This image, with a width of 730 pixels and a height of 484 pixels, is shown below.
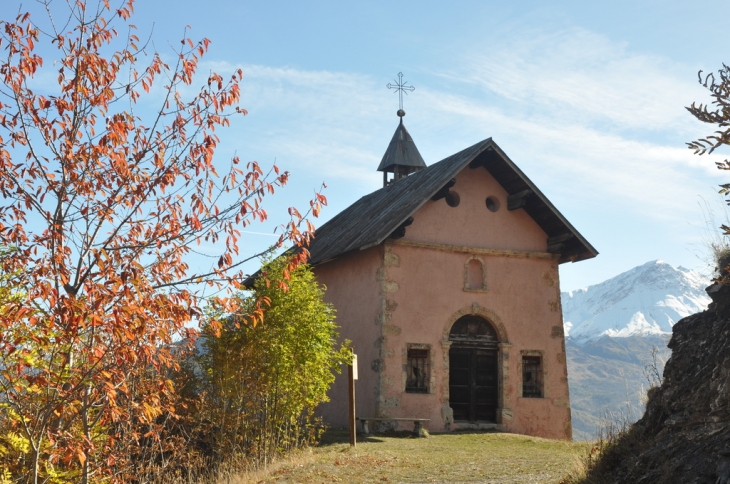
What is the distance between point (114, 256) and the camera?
7156mm

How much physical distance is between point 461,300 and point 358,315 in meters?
2.48

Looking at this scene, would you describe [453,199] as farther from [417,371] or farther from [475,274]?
[417,371]

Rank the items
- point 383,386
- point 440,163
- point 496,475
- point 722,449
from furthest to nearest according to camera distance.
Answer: point 440,163, point 383,386, point 496,475, point 722,449

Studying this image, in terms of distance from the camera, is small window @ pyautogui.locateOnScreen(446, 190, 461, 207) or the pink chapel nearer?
the pink chapel

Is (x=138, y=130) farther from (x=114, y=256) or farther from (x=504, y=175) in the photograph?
(x=504, y=175)

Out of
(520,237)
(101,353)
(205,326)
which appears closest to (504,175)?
(520,237)

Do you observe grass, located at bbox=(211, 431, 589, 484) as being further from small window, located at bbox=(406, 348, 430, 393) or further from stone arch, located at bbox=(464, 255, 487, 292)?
stone arch, located at bbox=(464, 255, 487, 292)

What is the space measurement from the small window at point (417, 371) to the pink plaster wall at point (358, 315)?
86 cm

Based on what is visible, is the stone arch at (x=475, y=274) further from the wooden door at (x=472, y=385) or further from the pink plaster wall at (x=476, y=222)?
the wooden door at (x=472, y=385)

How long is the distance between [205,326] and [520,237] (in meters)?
13.1

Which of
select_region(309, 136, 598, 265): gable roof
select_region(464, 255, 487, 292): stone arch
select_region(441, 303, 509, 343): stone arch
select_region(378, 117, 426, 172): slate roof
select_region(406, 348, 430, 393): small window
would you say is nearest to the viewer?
select_region(309, 136, 598, 265): gable roof

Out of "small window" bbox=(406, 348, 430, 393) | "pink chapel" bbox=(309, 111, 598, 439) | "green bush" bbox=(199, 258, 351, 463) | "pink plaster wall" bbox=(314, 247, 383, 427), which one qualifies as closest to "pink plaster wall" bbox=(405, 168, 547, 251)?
"pink chapel" bbox=(309, 111, 598, 439)

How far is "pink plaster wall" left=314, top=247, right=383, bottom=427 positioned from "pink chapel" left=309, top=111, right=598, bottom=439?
38 mm

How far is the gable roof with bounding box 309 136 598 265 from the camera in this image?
56.7 feet
